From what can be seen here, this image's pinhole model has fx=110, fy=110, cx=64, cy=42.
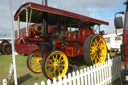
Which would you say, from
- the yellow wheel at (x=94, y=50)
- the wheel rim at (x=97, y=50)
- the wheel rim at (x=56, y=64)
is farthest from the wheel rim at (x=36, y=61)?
the wheel rim at (x=97, y=50)

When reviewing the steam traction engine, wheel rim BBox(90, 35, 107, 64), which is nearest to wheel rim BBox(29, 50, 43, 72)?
the steam traction engine

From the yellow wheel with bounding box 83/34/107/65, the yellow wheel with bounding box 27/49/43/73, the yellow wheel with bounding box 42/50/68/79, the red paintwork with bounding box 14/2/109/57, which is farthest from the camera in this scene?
the yellow wheel with bounding box 27/49/43/73

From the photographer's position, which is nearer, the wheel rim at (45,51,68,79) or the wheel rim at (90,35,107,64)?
the wheel rim at (45,51,68,79)

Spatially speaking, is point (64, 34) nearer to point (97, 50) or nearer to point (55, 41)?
point (55, 41)

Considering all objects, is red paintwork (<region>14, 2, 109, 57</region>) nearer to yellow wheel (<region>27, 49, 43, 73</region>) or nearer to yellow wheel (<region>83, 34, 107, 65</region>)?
yellow wheel (<region>83, 34, 107, 65</region>)

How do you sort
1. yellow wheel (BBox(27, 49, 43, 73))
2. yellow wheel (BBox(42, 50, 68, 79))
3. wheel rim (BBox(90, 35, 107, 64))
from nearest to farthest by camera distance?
yellow wheel (BBox(42, 50, 68, 79)) → yellow wheel (BBox(27, 49, 43, 73)) → wheel rim (BBox(90, 35, 107, 64))

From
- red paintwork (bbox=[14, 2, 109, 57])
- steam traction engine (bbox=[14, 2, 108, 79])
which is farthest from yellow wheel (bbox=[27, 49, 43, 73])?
red paintwork (bbox=[14, 2, 109, 57])

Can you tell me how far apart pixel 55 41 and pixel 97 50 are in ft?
5.95

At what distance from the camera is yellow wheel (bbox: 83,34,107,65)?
13.2ft

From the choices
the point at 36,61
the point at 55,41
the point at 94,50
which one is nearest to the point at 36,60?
the point at 36,61

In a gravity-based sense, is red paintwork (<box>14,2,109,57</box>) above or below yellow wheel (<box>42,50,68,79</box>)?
above

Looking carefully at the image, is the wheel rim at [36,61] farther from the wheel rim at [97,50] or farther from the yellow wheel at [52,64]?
the wheel rim at [97,50]

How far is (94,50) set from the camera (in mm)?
4363

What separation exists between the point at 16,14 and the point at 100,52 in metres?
3.62
